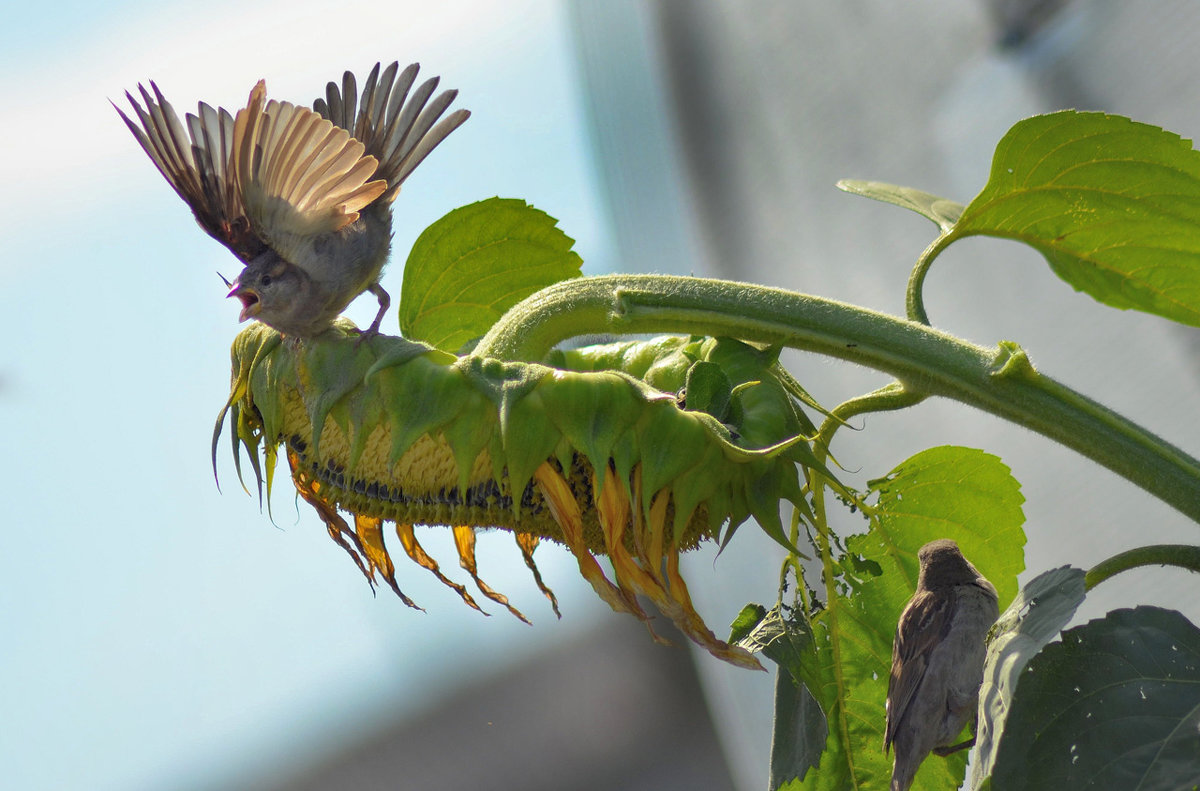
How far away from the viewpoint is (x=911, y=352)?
534 mm

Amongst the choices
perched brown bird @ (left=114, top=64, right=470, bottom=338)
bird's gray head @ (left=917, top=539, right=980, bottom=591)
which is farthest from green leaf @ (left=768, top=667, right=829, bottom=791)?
perched brown bird @ (left=114, top=64, right=470, bottom=338)

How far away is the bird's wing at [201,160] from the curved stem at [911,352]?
0.13 metres

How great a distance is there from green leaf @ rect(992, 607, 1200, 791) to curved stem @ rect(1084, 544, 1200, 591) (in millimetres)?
43

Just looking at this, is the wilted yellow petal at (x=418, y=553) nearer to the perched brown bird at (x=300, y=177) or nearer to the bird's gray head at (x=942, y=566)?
the perched brown bird at (x=300, y=177)

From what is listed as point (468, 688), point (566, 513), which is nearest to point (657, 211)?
point (468, 688)

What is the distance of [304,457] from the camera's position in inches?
21.4

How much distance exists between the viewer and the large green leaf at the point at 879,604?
0.69 meters

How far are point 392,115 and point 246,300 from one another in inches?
5.1

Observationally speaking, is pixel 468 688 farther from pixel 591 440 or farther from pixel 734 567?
pixel 591 440

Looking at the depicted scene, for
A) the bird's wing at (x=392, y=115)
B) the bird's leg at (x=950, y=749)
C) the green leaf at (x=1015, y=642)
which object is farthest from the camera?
the bird's leg at (x=950, y=749)

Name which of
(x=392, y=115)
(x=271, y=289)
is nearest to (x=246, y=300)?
(x=271, y=289)

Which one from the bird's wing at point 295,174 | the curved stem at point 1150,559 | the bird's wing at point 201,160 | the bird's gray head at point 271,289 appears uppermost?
the bird's wing at point 201,160

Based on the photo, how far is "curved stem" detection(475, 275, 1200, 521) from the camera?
1.74 ft

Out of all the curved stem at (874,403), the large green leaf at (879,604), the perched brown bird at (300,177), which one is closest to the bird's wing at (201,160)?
the perched brown bird at (300,177)
